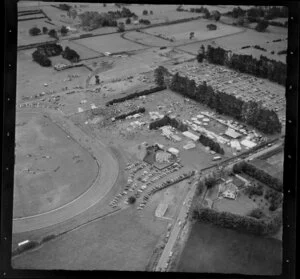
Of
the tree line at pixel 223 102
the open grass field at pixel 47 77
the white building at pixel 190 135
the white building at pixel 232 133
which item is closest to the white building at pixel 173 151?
the white building at pixel 190 135

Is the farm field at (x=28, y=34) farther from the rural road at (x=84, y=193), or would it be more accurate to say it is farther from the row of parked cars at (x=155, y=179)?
the row of parked cars at (x=155, y=179)

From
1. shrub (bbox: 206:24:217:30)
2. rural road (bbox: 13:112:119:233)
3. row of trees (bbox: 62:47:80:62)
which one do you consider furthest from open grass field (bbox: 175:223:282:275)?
shrub (bbox: 206:24:217:30)

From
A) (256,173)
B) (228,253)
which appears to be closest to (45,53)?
(256,173)

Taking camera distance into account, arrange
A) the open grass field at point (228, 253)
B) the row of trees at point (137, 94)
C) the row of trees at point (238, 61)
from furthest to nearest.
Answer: the row of trees at point (238, 61) → the row of trees at point (137, 94) → the open grass field at point (228, 253)

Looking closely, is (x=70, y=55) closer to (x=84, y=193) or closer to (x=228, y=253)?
(x=84, y=193)

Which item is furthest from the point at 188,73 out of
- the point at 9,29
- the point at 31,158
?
the point at 9,29

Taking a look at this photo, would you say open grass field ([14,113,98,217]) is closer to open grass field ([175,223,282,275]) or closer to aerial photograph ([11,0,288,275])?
aerial photograph ([11,0,288,275])
